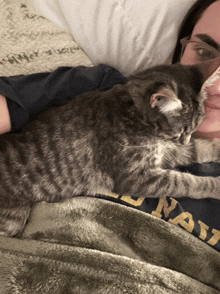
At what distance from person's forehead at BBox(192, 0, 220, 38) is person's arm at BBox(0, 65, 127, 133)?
51 centimetres

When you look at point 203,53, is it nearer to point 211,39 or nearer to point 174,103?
point 211,39

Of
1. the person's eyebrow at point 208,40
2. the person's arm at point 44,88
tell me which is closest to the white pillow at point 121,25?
the person's arm at point 44,88

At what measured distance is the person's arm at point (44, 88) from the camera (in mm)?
1144

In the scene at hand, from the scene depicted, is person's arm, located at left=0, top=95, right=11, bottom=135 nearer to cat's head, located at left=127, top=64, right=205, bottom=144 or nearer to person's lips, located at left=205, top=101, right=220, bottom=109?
cat's head, located at left=127, top=64, right=205, bottom=144

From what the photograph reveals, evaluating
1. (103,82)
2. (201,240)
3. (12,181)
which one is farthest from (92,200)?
(103,82)

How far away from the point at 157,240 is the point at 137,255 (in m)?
0.11

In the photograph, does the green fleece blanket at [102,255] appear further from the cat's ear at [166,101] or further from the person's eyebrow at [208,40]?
the person's eyebrow at [208,40]

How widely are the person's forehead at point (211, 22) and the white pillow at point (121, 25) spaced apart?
0.50 ft

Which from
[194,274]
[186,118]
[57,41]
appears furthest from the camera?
[57,41]

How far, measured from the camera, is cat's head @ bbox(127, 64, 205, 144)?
1.02 m

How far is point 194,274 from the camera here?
3.05 feet

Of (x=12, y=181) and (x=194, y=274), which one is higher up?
(x=12, y=181)

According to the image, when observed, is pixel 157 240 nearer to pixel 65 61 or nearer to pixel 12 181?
pixel 12 181

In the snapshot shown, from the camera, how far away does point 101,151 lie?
3.77 ft
